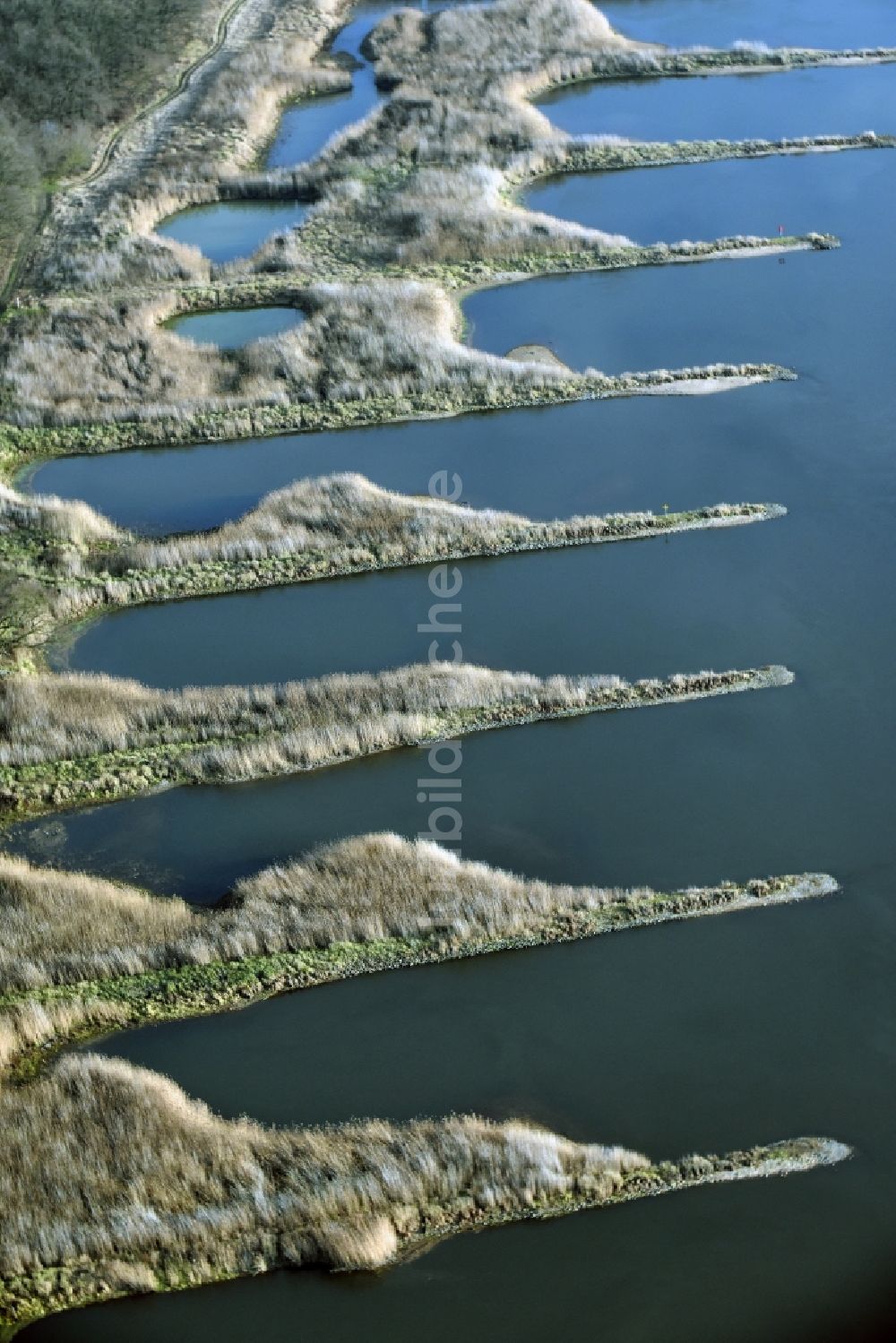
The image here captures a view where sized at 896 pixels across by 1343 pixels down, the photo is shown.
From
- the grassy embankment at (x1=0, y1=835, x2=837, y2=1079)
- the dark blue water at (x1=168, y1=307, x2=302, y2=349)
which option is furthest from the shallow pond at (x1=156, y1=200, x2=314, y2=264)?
the grassy embankment at (x1=0, y1=835, x2=837, y2=1079)

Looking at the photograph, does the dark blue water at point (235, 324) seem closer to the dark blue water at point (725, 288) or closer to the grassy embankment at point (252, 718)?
the dark blue water at point (725, 288)

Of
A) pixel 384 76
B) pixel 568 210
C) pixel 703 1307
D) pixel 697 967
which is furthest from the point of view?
pixel 384 76

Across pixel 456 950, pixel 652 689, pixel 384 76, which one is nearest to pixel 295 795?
pixel 456 950

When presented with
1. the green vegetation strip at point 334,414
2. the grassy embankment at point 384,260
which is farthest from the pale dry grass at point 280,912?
the grassy embankment at point 384,260

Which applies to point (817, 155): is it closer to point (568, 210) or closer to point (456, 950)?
point (568, 210)

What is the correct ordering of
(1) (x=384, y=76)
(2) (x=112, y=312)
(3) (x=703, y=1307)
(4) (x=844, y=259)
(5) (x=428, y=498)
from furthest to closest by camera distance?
(1) (x=384, y=76) → (4) (x=844, y=259) → (2) (x=112, y=312) → (5) (x=428, y=498) → (3) (x=703, y=1307)

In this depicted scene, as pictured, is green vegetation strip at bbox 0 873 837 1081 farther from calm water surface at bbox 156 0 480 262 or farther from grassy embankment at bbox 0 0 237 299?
grassy embankment at bbox 0 0 237 299

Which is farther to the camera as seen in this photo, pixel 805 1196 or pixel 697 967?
pixel 697 967
